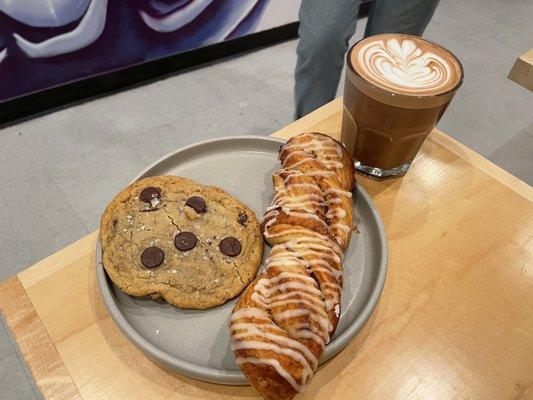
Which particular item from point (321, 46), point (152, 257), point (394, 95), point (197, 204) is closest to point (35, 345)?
point (152, 257)

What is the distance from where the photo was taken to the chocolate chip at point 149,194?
792 millimetres

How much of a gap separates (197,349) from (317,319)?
0.66ft

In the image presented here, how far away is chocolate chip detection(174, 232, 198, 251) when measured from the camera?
2.41ft

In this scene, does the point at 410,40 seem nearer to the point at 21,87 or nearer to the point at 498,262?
the point at 498,262

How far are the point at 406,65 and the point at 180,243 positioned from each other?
1.85 ft

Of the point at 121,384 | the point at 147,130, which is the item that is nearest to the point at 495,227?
the point at 121,384

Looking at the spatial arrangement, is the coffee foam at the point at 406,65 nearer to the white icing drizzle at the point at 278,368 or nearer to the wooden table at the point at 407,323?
the wooden table at the point at 407,323

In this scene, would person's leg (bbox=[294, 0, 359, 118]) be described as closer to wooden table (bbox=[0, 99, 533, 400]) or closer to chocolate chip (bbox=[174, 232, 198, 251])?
wooden table (bbox=[0, 99, 533, 400])

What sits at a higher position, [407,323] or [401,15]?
[401,15]

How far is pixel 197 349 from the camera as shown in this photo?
676 mm

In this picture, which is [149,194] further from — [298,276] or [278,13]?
[278,13]

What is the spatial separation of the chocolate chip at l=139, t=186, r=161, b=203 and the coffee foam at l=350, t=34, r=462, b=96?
1.46 feet

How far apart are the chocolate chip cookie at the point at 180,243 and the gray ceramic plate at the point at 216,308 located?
0.10ft

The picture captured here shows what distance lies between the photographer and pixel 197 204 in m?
0.79
